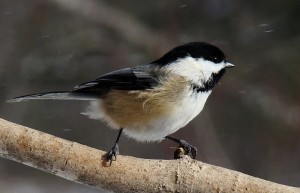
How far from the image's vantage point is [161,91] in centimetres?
145

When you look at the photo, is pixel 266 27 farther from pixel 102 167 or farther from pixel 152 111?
pixel 102 167

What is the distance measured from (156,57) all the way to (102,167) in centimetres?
183

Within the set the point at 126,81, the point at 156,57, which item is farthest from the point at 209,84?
the point at 156,57

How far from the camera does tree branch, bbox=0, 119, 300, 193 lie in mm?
Answer: 1214

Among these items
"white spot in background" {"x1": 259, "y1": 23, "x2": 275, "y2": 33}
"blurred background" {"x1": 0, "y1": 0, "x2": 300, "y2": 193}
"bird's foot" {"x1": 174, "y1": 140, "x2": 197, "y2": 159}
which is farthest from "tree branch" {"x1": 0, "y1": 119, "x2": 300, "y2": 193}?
"white spot in background" {"x1": 259, "y1": 23, "x2": 275, "y2": 33}

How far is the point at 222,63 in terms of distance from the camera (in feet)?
4.82

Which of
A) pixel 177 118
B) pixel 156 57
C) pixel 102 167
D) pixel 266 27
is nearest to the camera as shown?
pixel 102 167

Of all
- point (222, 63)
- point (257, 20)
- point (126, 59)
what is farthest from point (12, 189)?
point (222, 63)

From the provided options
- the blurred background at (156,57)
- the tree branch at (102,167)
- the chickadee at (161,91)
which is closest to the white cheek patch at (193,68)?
the chickadee at (161,91)

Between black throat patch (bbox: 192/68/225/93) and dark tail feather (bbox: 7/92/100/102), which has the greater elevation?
black throat patch (bbox: 192/68/225/93)

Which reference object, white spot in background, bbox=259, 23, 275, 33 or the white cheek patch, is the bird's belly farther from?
white spot in background, bbox=259, 23, 275, 33

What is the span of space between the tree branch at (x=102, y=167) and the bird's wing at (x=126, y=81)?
25 centimetres

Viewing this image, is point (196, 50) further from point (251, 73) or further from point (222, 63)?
point (251, 73)

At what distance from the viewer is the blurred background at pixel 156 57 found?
297 centimetres
